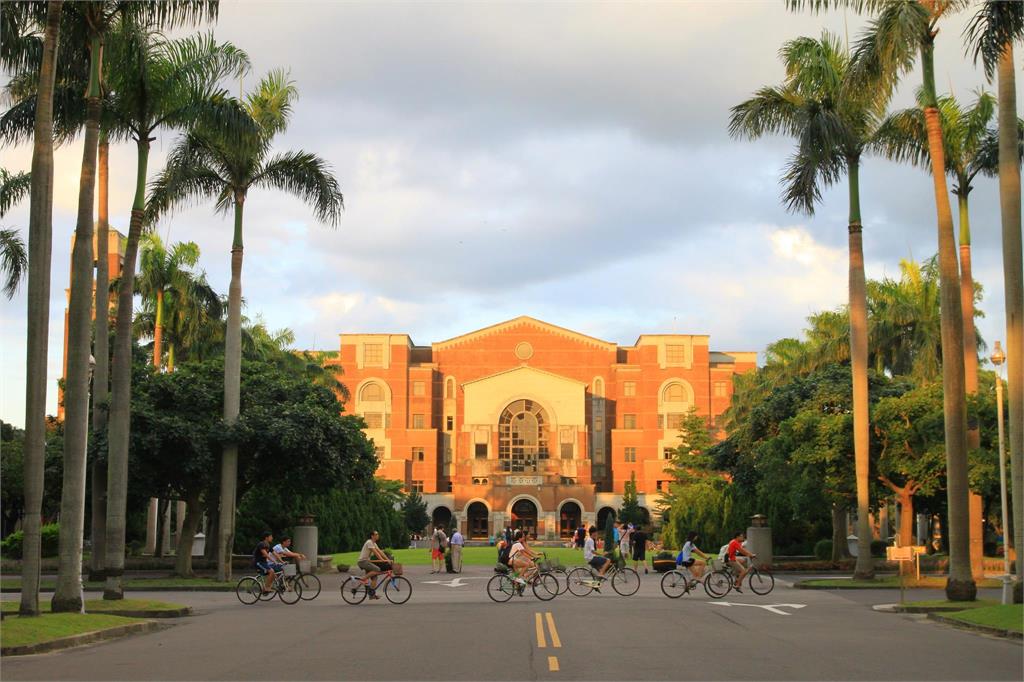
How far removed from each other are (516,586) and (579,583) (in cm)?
A: 269

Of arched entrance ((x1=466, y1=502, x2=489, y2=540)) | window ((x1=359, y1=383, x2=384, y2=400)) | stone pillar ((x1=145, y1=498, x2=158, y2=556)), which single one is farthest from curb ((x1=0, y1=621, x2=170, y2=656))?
window ((x1=359, y1=383, x2=384, y2=400))

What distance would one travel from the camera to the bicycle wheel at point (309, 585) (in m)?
26.5

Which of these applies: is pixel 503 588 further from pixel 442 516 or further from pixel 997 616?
pixel 442 516

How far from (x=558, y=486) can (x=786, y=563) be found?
5315 cm

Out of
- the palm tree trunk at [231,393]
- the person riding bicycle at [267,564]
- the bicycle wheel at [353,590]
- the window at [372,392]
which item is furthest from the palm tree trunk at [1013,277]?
the window at [372,392]

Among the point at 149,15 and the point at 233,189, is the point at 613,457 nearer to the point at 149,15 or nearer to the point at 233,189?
the point at 233,189

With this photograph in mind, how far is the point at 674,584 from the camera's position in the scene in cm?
2695

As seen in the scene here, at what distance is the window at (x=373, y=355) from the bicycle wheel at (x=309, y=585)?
70336 mm

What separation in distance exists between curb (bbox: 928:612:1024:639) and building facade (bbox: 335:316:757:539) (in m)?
72.2

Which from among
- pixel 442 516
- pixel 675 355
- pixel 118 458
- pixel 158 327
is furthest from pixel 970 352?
pixel 442 516

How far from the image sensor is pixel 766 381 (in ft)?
189

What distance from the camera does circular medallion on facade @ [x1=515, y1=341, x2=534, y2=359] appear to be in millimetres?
101125

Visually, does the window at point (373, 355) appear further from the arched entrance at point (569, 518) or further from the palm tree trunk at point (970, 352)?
the palm tree trunk at point (970, 352)

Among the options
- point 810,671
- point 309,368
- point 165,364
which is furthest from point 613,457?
point 810,671
